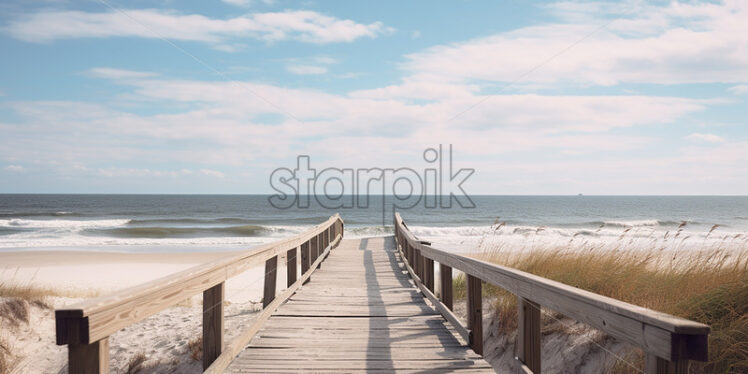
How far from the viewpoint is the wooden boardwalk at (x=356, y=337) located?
12.2ft

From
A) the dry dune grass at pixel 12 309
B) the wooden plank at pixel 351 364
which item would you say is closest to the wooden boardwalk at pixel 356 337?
the wooden plank at pixel 351 364

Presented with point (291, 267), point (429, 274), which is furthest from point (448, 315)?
point (291, 267)

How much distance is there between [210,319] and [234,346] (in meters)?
0.45

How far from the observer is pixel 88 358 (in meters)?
1.93

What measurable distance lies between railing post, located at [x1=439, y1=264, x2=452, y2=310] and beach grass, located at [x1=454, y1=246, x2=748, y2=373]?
124cm

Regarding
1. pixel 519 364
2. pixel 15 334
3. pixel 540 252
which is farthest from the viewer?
pixel 540 252

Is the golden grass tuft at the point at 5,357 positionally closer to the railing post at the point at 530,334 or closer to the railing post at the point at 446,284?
the railing post at the point at 446,284

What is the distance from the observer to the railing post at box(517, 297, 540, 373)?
9.41ft

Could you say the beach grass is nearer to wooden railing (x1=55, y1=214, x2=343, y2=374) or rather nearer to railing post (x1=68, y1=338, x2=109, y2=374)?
wooden railing (x1=55, y1=214, x2=343, y2=374)

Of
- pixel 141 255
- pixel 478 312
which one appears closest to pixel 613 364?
pixel 478 312

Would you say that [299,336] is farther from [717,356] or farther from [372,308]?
[717,356]

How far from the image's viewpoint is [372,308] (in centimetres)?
592

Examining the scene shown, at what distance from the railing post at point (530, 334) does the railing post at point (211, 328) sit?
6.57 ft

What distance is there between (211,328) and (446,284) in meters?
2.73
